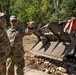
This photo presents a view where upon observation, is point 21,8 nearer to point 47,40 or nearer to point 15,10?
point 15,10

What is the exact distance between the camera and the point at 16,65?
6.05 m

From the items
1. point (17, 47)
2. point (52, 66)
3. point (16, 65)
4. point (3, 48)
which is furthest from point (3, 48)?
point (52, 66)

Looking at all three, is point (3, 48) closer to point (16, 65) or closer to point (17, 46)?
point (17, 46)

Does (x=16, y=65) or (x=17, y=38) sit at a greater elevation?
(x=17, y=38)

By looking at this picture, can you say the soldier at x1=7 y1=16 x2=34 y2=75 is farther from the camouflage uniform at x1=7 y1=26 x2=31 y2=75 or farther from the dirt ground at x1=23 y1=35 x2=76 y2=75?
the dirt ground at x1=23 y1=35 x2=76 y2=75

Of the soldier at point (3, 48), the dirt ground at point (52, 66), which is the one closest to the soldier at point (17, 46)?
the soldier at point (3, 48)

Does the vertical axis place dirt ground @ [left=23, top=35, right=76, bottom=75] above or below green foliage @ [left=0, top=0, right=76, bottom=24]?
above

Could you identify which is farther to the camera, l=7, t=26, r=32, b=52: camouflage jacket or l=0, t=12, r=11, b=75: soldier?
l=7, t=26, r=32, b=52: camouflage jacket

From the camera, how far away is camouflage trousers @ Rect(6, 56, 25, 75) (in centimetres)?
601

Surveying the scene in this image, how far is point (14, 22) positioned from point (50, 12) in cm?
3105

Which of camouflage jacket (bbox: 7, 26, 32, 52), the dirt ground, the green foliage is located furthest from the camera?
the green foliage

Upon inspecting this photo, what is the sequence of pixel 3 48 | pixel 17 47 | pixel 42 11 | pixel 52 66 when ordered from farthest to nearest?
pixel 42 11
pixel 52 66
pixel 17 47
pixel 3 48

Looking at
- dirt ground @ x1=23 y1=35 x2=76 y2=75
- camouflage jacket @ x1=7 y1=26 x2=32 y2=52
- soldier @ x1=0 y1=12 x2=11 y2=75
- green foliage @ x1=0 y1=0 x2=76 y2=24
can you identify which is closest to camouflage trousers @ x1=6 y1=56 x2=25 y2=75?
camouflage jacket @ x1=7 y1=26 x2=32 y2=52

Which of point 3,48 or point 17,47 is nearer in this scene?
point 3,48
